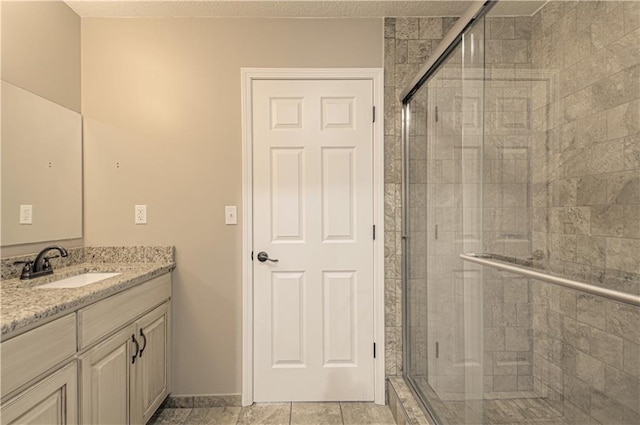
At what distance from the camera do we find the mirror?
5.49ft

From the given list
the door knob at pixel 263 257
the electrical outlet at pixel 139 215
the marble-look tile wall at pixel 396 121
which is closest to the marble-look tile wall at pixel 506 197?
the marble-look tile wall at pixel 396 121

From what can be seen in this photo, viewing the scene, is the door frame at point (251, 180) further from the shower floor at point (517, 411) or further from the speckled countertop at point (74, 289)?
the shower floor at point (517, 411)

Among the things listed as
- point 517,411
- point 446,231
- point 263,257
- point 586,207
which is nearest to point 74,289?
point 263,257

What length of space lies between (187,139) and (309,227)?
0.96 meters

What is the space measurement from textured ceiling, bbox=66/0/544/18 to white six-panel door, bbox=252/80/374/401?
415mm

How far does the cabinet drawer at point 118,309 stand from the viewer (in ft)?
4.40

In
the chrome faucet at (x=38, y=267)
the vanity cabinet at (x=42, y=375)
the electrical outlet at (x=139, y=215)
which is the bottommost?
the vanity cabinet at (x=42, y=375)

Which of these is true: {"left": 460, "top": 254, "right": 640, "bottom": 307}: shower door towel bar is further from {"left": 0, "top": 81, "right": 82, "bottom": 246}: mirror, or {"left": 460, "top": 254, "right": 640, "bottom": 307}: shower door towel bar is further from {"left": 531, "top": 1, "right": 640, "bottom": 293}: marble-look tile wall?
{"left": 0, "top": 81, "right": 82, "bottom": 246}: mirror

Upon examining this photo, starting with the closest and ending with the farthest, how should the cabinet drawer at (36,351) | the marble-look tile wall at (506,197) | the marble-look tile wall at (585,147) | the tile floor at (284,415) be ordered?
the cabinet drawer at (36,351) → the marble-look tile wall at (585,147) → the marble-look tile wall at (506,197) → the tile floor at (284,415)

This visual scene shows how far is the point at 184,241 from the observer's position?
7.24 ft

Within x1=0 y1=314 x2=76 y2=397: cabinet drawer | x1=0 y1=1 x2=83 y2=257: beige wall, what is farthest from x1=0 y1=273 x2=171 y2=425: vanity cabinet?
x1=0 y1=1 x2=83 y2=257: beige wall

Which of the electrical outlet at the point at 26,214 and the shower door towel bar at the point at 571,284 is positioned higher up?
the electrical outlet at the point at 26,214

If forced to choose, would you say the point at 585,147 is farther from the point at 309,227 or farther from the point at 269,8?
the point at 269,8

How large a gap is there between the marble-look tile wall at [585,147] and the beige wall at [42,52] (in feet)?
7.84
